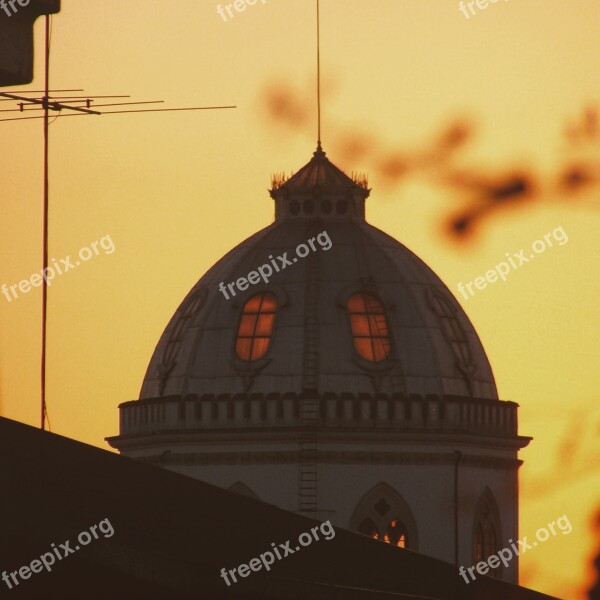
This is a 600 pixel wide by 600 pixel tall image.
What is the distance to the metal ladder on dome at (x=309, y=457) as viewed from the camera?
72.1 metres

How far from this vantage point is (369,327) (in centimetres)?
7512

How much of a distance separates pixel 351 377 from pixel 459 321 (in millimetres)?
3375

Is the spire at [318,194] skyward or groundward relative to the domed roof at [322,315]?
skyward

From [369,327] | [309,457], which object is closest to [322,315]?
[369,327]

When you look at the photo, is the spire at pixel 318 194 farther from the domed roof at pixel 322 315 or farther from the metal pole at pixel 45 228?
the metal pole at pixel 45 228

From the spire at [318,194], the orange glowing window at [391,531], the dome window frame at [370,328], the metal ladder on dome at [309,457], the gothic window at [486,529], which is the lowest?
the orange glowing window at [391,531]

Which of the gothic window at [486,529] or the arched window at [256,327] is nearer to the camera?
the gothic window at [486,529]

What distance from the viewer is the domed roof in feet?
244

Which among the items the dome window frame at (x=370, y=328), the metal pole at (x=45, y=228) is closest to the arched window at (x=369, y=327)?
the dome window frame at (x=370, y=328)

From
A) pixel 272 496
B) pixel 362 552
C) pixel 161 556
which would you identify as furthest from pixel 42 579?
pixel 272 496

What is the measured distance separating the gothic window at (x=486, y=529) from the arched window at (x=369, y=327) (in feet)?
15.3

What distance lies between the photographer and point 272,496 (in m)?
72.4

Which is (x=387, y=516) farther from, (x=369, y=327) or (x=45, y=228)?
(x=45, y=228)

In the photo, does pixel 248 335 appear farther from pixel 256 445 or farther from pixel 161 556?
pixel 161 556
